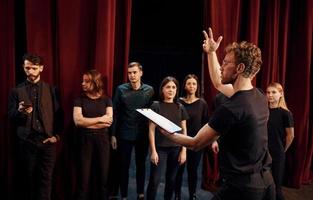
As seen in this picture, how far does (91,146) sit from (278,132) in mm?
1606

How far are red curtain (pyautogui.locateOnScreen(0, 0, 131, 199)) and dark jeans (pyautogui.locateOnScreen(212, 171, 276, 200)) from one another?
1.87m

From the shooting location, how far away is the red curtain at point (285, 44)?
13.2ft

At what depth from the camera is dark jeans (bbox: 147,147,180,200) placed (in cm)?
334

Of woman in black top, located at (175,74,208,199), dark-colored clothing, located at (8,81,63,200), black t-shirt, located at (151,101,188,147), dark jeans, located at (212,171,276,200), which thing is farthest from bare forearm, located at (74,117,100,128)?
dark jeans, located at (212,171,276,200)

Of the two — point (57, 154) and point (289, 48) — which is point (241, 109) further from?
point (289, 48)

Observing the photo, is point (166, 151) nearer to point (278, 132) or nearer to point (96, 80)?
point (96, 80)

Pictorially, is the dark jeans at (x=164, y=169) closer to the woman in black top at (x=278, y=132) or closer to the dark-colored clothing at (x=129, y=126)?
the dark-colored clothing at (x=129, y=126)

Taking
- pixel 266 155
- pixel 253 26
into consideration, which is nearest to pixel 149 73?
pixel 253 26

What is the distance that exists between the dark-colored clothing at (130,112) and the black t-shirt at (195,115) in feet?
1.21

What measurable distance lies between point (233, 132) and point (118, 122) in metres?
1.70

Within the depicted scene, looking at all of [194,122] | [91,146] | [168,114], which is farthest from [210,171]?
[91,146]

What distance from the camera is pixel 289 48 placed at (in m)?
4.42

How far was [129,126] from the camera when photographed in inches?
138

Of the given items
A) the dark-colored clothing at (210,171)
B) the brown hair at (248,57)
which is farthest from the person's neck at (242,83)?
the dark-colored clothing at (210,171)
